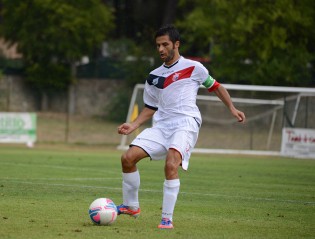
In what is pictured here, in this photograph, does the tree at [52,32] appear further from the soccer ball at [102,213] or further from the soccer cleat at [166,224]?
the soccer cleat at [166,224]

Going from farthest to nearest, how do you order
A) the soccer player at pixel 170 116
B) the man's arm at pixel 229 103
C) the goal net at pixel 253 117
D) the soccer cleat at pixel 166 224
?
the goal net at pixel 253 117
the man's arm at pixel 229 103
the soccer player at pixel 170 116
the soccer cleat at pixel 166 224

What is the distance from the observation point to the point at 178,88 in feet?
33.8

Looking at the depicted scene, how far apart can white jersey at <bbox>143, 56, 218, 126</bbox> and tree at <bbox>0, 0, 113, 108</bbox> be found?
34487 millimetres

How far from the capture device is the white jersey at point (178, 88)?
1028 cm

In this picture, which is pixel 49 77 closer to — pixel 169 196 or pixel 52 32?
pixel 52 32

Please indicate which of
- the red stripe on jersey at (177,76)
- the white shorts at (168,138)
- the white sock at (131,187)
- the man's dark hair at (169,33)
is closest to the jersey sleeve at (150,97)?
the red stripe on jersey at (177,76)

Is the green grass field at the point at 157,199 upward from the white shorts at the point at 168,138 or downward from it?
downward

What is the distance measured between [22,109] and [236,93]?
17.5 metres

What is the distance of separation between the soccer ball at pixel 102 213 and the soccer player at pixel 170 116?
0.43 m

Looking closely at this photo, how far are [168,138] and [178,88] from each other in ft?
2.02

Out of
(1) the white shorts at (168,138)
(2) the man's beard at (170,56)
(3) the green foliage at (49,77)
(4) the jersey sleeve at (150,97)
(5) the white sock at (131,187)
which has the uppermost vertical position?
(2) the man's beard at (170,56)

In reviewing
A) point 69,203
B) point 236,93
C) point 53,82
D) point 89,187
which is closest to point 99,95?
point 53,82

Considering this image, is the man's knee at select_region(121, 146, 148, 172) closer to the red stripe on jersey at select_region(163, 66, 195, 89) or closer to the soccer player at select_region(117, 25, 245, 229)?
the soccer player at select_region(117, 25, 245, 229)

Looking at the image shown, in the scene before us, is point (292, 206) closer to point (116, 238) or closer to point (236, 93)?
point (116, 238)
